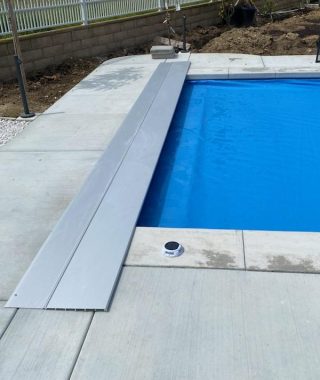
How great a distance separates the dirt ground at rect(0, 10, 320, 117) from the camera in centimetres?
682

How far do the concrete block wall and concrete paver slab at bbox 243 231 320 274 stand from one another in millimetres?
6298

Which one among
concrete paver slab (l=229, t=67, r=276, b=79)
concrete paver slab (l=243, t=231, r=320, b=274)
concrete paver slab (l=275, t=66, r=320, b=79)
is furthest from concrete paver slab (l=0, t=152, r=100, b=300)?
concrete paver slab (l=275, t=66, r=320, b=79)

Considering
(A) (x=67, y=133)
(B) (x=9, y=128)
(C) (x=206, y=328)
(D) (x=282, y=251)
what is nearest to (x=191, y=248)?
(D) (x=282, y=251)

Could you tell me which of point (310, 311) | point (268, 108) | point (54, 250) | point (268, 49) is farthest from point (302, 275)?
point (268, 49)

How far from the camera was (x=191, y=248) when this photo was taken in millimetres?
2688

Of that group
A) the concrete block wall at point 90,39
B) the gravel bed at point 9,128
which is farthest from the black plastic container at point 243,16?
the gravel bed at point 9,128

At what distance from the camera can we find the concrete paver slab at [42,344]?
1.91 m


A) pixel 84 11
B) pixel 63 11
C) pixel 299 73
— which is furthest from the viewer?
pixel 84 11

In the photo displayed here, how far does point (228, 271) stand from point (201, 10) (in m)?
10.4

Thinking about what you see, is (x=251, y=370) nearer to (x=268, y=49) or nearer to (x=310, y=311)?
(x=310, y=311)

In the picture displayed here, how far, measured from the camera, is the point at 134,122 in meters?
4.96

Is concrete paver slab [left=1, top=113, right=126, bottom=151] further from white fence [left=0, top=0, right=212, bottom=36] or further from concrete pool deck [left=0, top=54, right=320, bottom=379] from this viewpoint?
white fence [left=0, top=0, right=212, bottom=36]

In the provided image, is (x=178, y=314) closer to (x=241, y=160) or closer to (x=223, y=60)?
(x=241, y=160)

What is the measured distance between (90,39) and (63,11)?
783 mm
